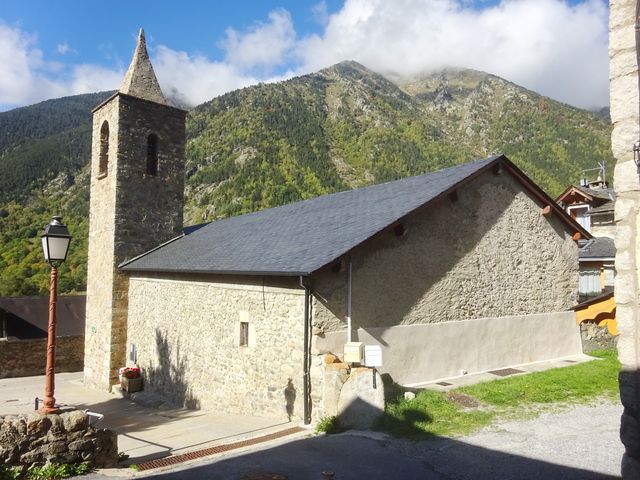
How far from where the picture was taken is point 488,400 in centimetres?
954

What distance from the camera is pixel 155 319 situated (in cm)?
1497

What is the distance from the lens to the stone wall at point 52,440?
573 cm

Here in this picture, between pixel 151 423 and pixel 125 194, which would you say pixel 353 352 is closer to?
pixel 151 423

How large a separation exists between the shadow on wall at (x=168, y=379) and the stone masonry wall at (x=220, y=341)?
3cm

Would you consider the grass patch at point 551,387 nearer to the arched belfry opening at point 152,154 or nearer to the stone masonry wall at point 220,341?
the stone masonry wall at point 220,341

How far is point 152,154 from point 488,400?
47.0ft

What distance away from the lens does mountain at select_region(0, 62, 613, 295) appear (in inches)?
2404

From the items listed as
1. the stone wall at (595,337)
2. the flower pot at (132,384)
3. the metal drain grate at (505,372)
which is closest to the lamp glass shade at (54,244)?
the flower pot at (132,384)

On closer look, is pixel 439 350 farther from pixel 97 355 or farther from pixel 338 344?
pixel 97 355

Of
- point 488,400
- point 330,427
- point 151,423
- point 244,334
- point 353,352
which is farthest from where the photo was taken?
point 151,423

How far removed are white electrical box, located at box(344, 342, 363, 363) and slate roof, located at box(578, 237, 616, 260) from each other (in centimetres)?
1521

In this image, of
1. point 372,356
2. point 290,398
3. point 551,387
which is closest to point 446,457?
point 372,356

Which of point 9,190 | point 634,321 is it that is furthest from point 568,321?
point 9,190

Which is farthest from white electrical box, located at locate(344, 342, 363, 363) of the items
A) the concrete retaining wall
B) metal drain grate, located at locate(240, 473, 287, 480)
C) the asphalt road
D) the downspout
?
metal drain grate, located at locate(240, 473, 287, 480)
